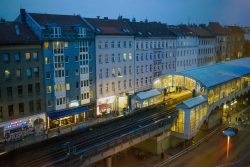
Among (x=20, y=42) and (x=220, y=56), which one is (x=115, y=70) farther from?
(x=220, y=56)

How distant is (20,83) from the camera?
48.9 meters

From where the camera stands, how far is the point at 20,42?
48.0m

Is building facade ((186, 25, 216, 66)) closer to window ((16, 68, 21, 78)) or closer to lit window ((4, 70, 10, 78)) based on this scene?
window ((16, 68, 21, 78))

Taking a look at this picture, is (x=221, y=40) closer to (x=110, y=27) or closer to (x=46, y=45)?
(x=110, y=27)

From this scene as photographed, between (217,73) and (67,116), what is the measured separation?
31.2 m

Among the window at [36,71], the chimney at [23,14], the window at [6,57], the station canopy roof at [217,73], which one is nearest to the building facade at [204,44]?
the station canopy roof at [217,73]

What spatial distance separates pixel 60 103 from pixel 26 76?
833 centimetres

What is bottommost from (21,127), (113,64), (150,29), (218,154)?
(218,154)

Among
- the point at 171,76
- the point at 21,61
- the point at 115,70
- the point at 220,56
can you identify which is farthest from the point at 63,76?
the point at 220,56

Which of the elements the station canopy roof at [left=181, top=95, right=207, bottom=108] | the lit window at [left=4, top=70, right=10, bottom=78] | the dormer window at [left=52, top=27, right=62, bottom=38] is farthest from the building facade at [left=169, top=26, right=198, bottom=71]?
the lit window at [left=4, top=70, right=10, bottom=78]

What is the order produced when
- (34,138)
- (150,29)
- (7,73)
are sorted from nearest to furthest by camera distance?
(34,138) < (7,73) < (150,29)

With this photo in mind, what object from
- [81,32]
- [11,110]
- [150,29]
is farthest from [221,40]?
[11,110]

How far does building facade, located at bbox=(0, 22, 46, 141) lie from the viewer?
46875mm

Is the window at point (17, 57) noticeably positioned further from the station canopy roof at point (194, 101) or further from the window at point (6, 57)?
the station canopy roof at point (194, 101)
